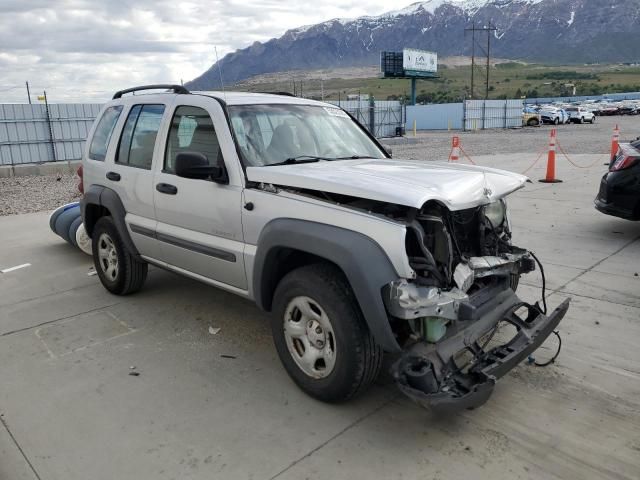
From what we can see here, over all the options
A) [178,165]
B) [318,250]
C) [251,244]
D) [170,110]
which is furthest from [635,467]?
[170,110]

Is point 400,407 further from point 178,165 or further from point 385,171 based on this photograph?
point 178,165

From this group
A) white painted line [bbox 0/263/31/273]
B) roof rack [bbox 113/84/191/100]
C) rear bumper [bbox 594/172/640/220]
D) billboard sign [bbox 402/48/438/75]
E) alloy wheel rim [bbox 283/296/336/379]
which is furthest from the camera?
billboard sign [bbox 402/48/438/75]

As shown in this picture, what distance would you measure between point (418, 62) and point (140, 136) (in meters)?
59.4

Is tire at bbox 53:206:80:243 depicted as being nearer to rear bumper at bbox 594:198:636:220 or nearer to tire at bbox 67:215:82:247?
tire at bbox 67:215:82:247

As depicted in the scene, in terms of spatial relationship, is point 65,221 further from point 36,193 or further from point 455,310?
point 36,193

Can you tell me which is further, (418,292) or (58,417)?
(58,417)

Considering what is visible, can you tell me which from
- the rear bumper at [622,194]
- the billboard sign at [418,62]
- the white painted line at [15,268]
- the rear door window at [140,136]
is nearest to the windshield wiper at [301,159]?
the rear door window at [140,136]

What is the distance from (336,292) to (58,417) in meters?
1.92

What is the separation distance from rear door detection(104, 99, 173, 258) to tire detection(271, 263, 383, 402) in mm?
1712

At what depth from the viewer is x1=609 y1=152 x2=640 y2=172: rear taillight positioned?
22.7 ft

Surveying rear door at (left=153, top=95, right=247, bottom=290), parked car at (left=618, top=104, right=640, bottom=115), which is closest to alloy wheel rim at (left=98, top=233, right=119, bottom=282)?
rear door at (left=153, top=95, right=247, bottom=290)

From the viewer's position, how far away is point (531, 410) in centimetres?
337

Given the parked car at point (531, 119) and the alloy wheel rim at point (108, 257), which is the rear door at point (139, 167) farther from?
the parked car at point (531, 119)

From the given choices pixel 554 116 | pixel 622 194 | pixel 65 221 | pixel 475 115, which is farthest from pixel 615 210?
pixel 554 116
